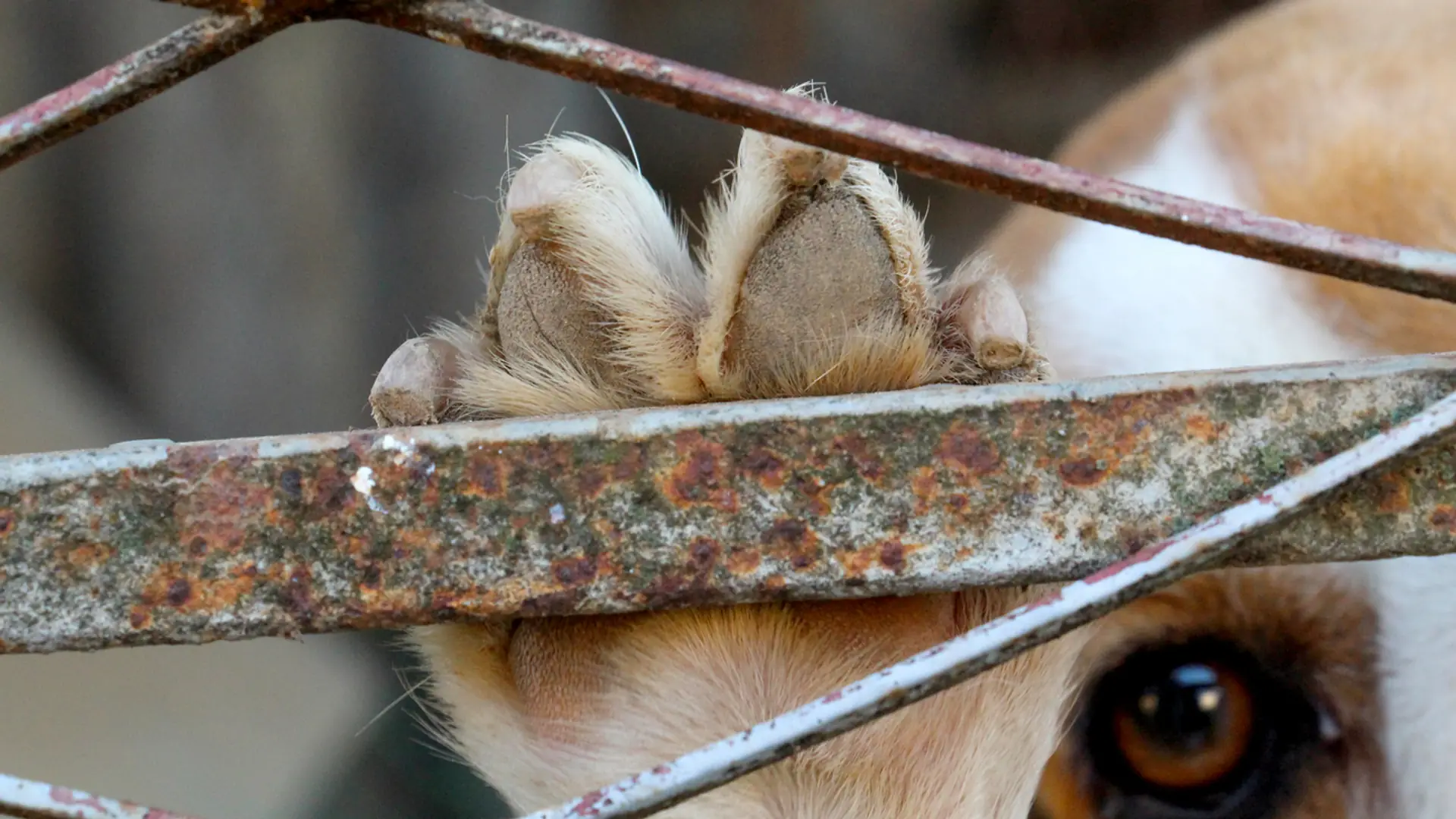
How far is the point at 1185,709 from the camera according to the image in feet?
2.81

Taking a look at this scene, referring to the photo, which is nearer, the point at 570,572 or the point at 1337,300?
the point at 570,572

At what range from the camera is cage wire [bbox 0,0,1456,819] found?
1.44ft

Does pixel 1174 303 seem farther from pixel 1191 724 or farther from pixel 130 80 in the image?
pixel 130 80

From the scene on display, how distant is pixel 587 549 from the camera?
0.46 meters

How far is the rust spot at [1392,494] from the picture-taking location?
453 millimetres

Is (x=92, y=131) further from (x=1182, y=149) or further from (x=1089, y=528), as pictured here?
(x=1089, y=528)

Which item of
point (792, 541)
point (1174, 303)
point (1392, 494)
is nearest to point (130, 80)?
point (792, 541)

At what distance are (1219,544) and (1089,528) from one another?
1.8 inches

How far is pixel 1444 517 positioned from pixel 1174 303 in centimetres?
47

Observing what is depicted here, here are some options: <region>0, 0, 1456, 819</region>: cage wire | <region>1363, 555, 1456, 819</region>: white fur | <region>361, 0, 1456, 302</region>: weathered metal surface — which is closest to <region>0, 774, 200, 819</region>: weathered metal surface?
<region>0, 0, 1456, 819</region>: cage wire

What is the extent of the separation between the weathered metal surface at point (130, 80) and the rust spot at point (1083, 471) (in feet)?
1.11

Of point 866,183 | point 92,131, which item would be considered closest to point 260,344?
point 92,131

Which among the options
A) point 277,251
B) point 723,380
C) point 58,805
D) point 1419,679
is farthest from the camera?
point 277,251

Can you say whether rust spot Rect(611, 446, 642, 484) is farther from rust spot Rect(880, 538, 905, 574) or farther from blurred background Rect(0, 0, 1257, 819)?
blurred background Rect(0, 0, 1257, 819)
